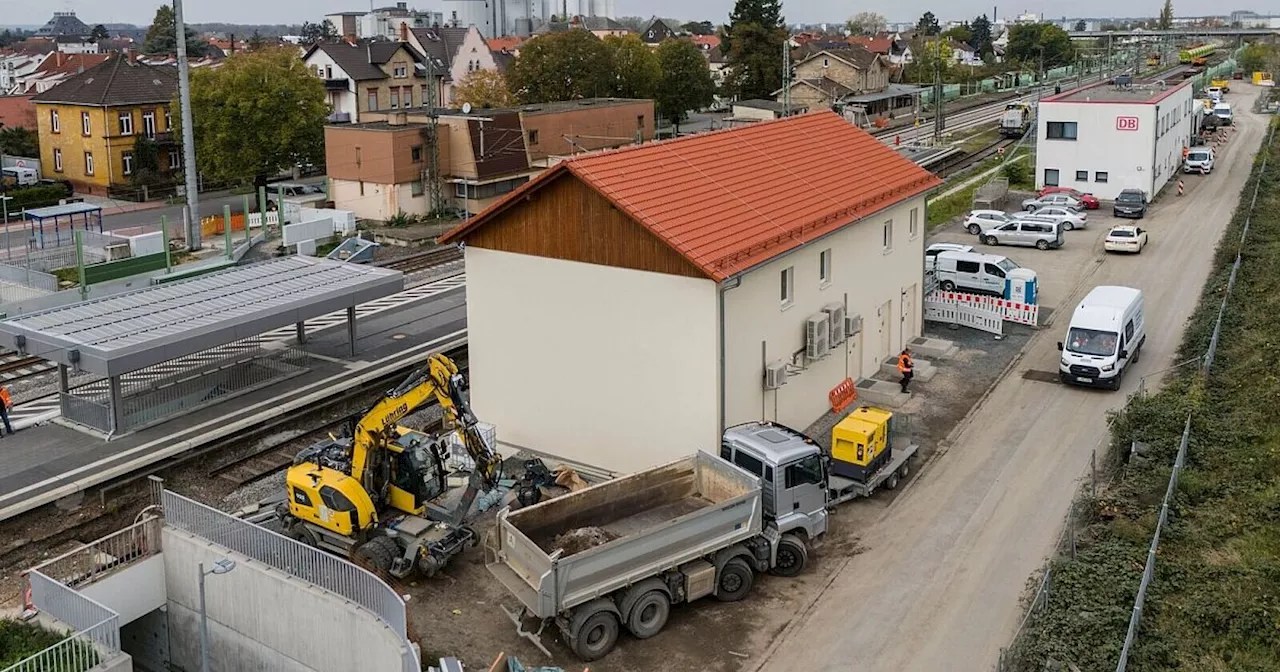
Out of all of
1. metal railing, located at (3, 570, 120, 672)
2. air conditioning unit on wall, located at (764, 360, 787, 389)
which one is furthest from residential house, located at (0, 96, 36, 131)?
air conditioning unit on wall, located at (764, 360, 787, 389)

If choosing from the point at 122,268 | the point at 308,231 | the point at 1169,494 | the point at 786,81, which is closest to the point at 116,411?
the point at 122,268

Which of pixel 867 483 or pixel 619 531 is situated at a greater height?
pixel 619 531

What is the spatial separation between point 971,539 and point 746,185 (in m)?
9.10

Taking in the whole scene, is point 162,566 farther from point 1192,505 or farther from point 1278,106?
point 1278,106

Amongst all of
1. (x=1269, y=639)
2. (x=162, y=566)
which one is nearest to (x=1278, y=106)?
(x=1269, y=639)

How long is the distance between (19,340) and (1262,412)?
26062 millimetres

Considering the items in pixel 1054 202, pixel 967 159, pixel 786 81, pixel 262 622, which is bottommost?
pixel 262 622

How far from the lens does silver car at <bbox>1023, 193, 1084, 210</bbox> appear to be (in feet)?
162

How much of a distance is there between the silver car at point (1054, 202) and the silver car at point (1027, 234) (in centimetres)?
561

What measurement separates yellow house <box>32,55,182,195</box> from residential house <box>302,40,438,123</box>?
12.6 m

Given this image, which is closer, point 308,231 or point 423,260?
point 423,260

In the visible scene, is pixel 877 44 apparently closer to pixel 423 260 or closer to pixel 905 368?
pixel 423 260

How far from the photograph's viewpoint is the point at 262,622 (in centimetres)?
1833

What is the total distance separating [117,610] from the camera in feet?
62.5
